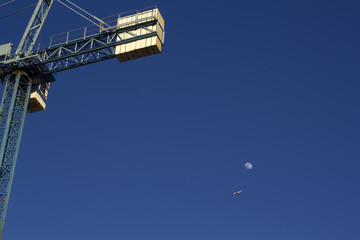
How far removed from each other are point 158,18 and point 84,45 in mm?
10005

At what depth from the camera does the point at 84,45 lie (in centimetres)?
7812

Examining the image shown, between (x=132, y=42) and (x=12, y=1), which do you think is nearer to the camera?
(x=132, y=42)

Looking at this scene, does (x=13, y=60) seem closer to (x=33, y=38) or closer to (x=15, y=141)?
(x=33, y=38)

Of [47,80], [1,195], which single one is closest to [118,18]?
[47,80]

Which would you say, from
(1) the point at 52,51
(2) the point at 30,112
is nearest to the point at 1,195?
(2) the point at 30,112

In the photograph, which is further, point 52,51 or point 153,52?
point 52,51

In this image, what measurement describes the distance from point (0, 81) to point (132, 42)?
17.9 meters

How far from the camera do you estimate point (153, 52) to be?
243 feet

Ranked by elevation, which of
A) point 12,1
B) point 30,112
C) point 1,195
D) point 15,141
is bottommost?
point 1,195

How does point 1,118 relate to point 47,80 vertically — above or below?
below

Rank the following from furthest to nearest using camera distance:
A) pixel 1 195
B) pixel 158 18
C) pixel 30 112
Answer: pixel 30 112 → pixel 158 18 → pixel 1 195

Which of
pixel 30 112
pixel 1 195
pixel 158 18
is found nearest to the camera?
pixel 1 195

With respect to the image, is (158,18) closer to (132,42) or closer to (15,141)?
(132,42)

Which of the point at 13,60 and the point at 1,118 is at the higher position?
the point at 13,60
